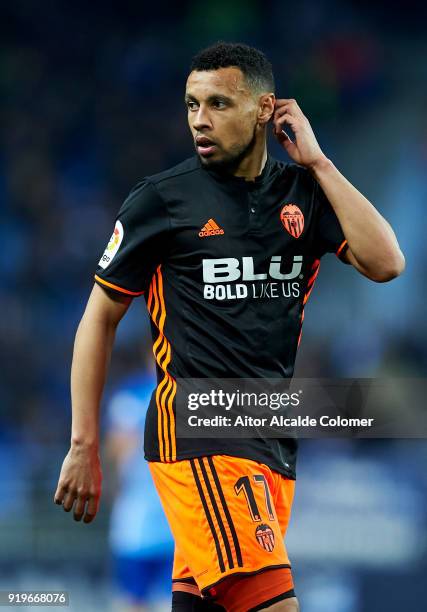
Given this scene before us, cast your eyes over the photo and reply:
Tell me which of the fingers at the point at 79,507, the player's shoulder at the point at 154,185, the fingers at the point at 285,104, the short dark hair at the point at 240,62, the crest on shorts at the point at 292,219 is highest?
the short dark hair at the point at 240,62

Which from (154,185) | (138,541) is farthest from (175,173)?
(138,541)

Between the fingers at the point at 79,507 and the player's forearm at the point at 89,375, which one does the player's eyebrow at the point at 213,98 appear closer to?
the player's forearm at the point at 89,375

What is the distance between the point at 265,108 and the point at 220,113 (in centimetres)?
22

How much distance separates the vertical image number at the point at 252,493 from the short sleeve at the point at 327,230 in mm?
799

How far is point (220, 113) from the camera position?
3301 mm

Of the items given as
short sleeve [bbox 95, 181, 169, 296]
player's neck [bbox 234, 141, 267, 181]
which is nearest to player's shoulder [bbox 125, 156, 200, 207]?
short sleeve [bbox 95, 181, 169, 296]

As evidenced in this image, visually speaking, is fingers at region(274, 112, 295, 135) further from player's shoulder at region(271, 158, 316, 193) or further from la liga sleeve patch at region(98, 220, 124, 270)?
la liga sleeve patch at region(98, 220, 124, 270)

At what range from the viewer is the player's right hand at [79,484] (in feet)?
10.6

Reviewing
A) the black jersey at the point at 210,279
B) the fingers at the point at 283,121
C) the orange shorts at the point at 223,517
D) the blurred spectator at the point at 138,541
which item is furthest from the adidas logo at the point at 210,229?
the blurred spectator at the point at 138,541

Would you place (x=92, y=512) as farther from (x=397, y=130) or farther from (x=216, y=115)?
(x=397, y=130)

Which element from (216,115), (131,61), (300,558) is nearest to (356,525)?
(300,558)

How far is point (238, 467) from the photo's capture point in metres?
3.14

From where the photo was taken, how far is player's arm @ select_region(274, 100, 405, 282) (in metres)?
3.30

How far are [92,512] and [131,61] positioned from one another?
708 centimetres
